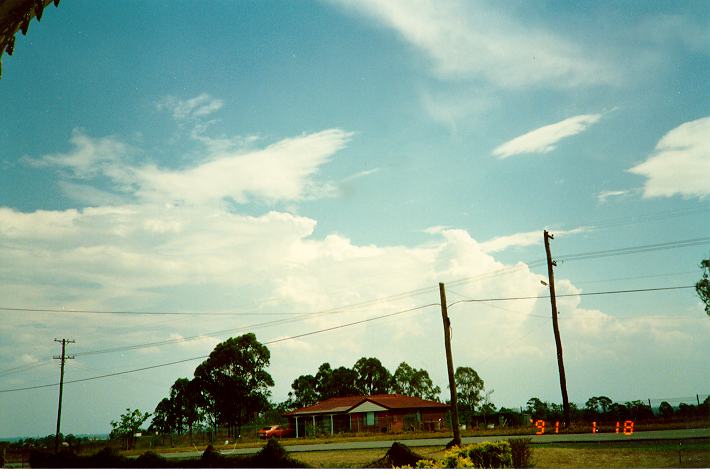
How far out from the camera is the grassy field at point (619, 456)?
11930 millimetres

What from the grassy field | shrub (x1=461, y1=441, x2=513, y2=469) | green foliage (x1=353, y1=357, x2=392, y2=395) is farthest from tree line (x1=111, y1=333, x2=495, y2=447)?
shrub (x1=461, y1=441, x2=513, y2=469)

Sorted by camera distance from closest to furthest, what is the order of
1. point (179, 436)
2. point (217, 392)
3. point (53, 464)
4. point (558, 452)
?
point (558, 452) < point (53, 464) < point (217, 392) < point (179, 436)

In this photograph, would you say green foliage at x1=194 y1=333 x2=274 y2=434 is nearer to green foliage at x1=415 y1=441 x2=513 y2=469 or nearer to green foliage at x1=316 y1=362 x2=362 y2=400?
green foliage at x1=316 y1=362 x2=362 y2=400

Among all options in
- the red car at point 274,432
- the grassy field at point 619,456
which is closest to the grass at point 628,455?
the grassy field at point 619,456

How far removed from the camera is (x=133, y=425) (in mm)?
33438

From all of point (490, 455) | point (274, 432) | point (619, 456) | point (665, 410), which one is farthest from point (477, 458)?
point (274, 432)

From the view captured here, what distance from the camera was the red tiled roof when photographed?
109 feet

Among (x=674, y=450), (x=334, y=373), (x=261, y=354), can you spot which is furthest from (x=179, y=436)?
(x=674, y=450)

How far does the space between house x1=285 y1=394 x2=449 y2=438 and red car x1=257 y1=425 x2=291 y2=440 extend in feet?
4.92

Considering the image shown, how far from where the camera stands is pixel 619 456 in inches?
529

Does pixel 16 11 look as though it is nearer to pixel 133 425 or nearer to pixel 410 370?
pixel 133 425

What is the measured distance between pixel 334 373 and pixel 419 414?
22.0 feet

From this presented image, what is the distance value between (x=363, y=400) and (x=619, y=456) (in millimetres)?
22431

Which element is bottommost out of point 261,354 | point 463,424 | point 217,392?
point 463,424
